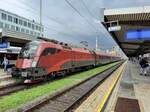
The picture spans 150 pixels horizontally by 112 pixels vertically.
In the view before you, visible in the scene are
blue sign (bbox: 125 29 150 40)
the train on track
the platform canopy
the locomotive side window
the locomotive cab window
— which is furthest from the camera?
blue sign (bbox: 125 29 150 40)

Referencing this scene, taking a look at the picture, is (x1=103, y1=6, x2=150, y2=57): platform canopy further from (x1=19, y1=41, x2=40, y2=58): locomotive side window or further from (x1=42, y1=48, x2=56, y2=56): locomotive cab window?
(x1=19, y1=41, x2=40, y2=58): locomotive side window

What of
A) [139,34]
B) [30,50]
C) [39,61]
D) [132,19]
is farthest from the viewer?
[139,34]

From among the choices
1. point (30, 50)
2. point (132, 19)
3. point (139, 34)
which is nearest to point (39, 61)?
point (30, 50)

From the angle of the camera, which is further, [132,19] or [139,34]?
[139,34]

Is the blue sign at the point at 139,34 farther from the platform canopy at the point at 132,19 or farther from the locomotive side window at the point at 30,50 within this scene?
the locomotive side window at the point at 30,50

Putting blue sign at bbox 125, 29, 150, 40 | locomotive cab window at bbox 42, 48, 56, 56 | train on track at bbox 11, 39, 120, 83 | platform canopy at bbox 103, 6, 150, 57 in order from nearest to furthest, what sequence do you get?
train on track at bbox 11, 39, 120, 83
locomotive cab window at bbox 42, 48, 56, 56
platform canopy at bbox 103, 6, 150, 57
blue sign at bbox 125, 29, 150, 40

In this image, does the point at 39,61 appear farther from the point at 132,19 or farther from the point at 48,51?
the point at 132,19

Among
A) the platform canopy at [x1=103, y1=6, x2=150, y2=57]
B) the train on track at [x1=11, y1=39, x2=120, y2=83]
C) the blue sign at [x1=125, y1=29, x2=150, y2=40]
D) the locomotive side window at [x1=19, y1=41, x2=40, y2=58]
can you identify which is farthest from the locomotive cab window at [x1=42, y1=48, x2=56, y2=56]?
Result: the blue sign at [x1=125, y1=29, x2=150, y2=40]

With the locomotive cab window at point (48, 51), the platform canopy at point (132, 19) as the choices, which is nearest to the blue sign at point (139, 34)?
the platform canopy at point (132, 19)

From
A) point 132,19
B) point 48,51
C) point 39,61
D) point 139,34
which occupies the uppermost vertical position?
point 132,19

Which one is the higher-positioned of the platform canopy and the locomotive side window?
the platform canopy

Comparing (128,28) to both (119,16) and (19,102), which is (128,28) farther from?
(19,102)

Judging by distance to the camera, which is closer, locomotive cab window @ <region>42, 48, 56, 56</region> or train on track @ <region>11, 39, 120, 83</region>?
train on track @ <region>11, 39, 120, 83</region>

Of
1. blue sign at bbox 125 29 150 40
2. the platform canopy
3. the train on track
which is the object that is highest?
the platform canopy
